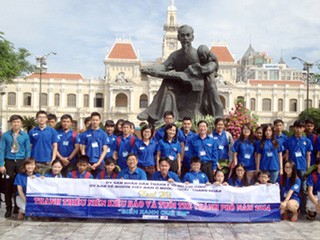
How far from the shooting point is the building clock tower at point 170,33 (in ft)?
220

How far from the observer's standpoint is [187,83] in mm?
8656

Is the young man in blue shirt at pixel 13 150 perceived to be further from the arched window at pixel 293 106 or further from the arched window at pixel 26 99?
the arched window at pixel 293 106

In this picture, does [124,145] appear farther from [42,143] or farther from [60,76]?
[60,76]

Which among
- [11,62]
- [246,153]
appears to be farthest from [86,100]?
[246,153]

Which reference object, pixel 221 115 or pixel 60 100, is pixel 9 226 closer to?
pixel 221 115

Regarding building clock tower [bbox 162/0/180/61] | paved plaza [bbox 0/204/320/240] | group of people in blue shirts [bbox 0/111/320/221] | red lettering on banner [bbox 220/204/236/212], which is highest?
building clock tower [bbox 162/0/180/61]

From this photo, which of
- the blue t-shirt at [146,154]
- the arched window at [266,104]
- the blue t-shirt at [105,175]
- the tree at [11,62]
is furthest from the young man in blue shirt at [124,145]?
the arched window at [266,104]

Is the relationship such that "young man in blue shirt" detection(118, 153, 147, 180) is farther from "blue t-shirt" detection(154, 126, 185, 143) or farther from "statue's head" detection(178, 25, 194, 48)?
"statue's head" detection(178, 25, 194, 48)

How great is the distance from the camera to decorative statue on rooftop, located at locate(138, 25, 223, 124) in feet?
28.1

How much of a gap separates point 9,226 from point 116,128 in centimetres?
257

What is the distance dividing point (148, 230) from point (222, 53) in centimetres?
5700

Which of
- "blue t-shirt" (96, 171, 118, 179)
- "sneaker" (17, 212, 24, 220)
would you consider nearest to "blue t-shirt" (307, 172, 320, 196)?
"blue t-shirt" (96, 171, 118, 179)

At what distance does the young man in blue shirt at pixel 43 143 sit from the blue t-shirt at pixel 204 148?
6.76ft

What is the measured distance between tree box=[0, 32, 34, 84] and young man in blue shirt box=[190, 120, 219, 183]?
14.6 m
